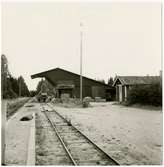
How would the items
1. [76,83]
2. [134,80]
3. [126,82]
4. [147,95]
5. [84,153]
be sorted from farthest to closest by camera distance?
1. [76,83]
2. [134,80]
3. [126,82]
4. [147,95]
5. [84,153]

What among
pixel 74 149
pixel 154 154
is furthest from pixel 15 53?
pixel 154 154

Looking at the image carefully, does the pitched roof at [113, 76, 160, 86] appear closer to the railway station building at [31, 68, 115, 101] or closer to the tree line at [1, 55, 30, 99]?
the railway station building at [31, 68, 115, 101]

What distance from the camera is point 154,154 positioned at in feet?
24.6

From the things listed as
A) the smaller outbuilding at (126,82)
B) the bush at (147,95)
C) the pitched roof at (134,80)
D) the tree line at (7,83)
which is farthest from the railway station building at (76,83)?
the bush at (147,95)

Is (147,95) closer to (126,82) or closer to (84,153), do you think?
(126,82)

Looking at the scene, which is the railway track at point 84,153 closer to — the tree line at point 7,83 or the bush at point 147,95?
the tree line at point 7,83

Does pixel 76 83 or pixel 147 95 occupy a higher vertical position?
pixel 76 83

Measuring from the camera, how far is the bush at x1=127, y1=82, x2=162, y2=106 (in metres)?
21.6

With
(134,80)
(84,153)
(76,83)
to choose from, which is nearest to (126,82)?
(134,80)

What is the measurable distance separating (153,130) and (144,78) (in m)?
24.0

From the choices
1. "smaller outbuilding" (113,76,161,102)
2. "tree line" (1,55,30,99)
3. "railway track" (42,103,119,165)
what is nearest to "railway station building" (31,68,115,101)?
"tree line" (1,55,30,99)

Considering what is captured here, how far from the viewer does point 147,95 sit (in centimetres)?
2311

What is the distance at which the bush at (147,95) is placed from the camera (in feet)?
70.8

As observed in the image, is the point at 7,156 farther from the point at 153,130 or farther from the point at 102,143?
the point at 153,130
